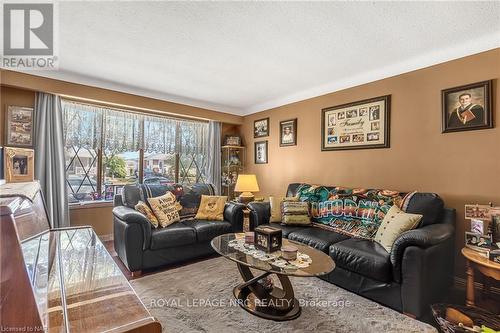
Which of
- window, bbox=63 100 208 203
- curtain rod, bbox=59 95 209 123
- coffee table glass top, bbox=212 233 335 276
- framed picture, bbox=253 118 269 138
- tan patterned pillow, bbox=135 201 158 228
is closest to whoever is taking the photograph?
coffee table glass top, bbox=212 233 335 276

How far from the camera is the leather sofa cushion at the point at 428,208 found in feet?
7.98

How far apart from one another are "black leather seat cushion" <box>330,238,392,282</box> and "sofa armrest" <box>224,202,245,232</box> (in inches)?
55.7

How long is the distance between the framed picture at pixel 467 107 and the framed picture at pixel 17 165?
3.92 meters

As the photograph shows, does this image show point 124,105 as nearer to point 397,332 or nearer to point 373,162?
point 373,162

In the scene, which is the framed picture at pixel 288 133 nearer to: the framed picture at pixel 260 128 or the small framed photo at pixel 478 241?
the framed picture at pixel 260 128

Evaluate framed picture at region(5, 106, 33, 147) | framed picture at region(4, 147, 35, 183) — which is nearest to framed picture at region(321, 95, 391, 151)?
framed picture at region(4, 147, 35, 183)

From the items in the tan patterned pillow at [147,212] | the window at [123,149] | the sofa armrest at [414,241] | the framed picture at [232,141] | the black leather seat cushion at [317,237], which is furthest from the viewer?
the framed picture at [232,141]

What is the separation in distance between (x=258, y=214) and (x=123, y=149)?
2453 millimetres

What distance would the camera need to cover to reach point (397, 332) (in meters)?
1.80

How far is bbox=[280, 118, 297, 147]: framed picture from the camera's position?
4250mm

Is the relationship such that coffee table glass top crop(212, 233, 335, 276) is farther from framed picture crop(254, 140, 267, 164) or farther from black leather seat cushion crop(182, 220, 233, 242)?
framed picture crop(254, 140, 267, 164)

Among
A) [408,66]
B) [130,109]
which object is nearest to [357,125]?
[408,66]

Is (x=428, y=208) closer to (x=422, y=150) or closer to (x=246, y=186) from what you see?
(x=422, y=150)

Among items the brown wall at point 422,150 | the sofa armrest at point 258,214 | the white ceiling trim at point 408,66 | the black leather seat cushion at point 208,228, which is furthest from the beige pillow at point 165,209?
the white ceiling trim at point 408,66
